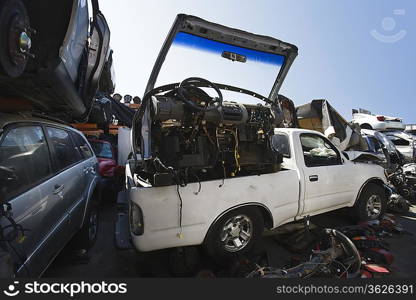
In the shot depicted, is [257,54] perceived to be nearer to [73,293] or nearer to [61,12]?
[61,12]

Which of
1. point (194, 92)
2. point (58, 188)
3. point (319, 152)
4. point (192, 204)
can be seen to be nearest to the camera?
point (58, 188)

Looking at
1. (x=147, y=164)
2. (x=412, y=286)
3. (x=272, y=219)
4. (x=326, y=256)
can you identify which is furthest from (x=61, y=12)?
(x=412, y=286)

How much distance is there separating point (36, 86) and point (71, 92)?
312 mm

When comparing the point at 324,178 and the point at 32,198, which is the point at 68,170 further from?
the point at 324,178

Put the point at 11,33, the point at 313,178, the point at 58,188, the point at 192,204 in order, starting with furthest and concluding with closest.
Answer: the point at 313,178, the point at 192,204, the point at 58,188, the point at 11,33

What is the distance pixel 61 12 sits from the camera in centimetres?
212

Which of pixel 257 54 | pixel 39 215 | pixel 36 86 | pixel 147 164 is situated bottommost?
pixel 39 215

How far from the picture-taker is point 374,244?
3.21 metres

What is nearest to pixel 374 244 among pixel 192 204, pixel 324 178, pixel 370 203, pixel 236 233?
pixel 324 178

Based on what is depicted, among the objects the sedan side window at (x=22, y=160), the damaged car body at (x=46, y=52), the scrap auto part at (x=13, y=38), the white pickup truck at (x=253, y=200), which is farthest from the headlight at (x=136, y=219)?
the scrap auto part at (x=13, y=38)

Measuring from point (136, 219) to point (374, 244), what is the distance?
10.5ft

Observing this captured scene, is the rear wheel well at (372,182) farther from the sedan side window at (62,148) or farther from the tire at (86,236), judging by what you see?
the sedan side window at (62,148)

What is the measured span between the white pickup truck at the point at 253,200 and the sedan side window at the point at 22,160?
86 centimetres

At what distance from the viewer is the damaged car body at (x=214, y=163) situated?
246 centimetres
